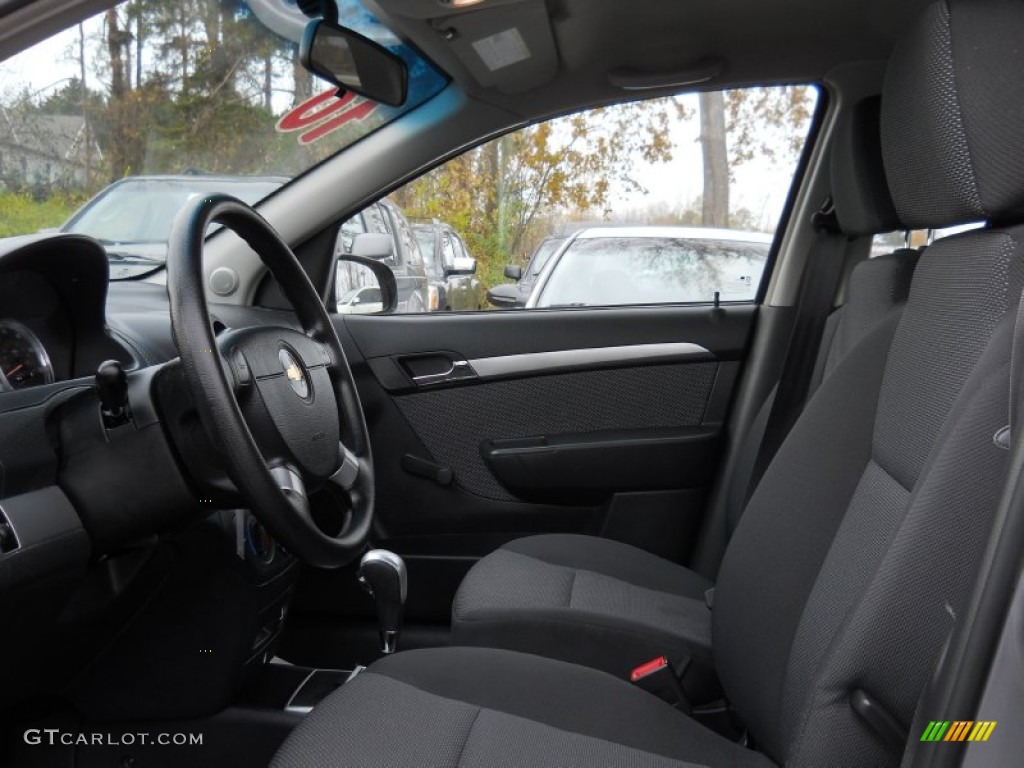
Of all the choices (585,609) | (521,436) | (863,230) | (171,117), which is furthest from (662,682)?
(171,117)

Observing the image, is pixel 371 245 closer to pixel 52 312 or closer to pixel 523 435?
pixel 523 435

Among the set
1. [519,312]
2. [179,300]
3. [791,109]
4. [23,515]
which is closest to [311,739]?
[23,515]

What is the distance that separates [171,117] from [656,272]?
4.02 feet

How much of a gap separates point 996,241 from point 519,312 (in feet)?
4.81

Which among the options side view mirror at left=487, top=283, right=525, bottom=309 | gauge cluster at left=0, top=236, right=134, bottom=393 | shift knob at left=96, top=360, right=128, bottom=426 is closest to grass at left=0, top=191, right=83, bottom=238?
gauge cluster at left=0, top=236, right=134, bottom=393

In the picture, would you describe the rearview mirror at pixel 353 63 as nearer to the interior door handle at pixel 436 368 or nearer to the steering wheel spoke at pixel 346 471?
the interior door handle at pixel 436 368

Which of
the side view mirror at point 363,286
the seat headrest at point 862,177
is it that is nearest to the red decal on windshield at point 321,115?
the side view mirror at point 363,286

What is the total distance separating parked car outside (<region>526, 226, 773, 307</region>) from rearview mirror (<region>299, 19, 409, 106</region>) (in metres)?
0.62

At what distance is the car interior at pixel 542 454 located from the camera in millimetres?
1014

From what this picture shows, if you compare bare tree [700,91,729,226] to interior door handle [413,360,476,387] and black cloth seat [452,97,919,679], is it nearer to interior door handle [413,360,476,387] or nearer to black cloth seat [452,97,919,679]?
black cloth seat [452,97,919,679]

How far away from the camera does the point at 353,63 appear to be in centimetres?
187

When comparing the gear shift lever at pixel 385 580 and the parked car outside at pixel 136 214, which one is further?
the parked car outside at pixel 136 214

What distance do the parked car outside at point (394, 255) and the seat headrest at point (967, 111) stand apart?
4.44 feet

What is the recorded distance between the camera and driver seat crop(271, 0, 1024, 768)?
0.98 meters
